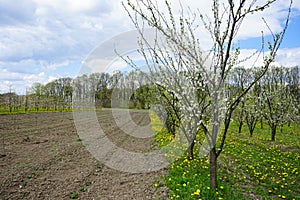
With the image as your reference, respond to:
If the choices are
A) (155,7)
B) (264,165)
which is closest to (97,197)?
(155,7)

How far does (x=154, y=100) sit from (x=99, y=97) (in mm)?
34625

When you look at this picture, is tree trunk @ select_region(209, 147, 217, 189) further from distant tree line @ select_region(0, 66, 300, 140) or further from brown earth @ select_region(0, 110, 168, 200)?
distant tree line @ select_region(0, 66, 300, 140)

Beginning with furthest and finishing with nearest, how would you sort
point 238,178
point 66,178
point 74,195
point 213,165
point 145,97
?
point 145,97 < point 66,178 < point 238,178 < point 74,195 < point 213,165

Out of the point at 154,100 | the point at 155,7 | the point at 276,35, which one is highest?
the point at 155,7

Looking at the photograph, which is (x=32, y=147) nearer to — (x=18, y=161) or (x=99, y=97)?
(x=18, y=161)

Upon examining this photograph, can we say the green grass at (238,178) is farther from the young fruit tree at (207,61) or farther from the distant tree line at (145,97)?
the distant tree line at (145,97)

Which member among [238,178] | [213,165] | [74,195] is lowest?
[74,195]

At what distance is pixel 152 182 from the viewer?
6043 mm

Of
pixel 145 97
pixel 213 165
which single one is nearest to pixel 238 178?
pixel 213 165

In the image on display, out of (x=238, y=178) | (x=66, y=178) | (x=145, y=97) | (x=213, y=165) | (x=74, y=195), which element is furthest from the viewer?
(x=145, y=97)

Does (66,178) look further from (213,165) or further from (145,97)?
(145,97)

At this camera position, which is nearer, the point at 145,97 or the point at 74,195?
the point at 74,195

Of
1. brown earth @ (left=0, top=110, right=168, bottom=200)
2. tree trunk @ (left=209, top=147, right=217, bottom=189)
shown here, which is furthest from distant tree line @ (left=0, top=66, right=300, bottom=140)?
tree trunk @ (left=209, top=147, right=217, bottom=189)

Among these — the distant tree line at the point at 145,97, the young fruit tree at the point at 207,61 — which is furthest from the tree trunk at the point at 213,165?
the distant tree line at the point at 145,97
